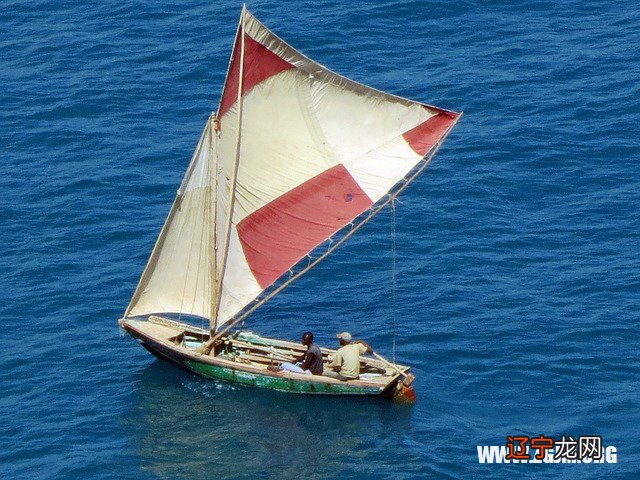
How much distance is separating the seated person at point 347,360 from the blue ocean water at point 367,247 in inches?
38.8

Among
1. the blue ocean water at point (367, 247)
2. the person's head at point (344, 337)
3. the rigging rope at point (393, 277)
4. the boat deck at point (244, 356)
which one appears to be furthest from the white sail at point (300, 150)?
the blue ocean water at point (367, 247)

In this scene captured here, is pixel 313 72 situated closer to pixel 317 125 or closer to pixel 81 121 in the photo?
pixel 317 125

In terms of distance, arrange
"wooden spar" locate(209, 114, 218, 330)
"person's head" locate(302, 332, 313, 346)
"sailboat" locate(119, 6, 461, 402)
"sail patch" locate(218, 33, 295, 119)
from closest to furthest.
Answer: "sail patch" locate(218, 33, 295, 119) < "sailboat" locate(119, 6, 461, 402) < "person's head" locate(302, 332, 313, 346) < "wooden spar" locate(209, 114, 218, 330)

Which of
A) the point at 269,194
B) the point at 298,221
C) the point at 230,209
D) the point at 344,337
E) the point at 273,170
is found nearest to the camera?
the point at 344,337

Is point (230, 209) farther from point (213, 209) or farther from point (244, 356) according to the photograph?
point (244, 356)

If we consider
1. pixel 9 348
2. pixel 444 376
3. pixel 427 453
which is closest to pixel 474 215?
pixel 444 376

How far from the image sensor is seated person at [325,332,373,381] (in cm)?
4797

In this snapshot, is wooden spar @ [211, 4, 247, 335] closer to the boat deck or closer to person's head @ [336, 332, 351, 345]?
the boat deck

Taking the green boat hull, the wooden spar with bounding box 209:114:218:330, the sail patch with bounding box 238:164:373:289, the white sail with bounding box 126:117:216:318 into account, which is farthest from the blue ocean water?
the sail patch with bounding box 238:164:373:289

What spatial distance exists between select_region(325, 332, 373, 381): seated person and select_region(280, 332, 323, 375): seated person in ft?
1.33

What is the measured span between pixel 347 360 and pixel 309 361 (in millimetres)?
1431

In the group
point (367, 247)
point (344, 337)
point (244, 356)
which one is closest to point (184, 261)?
point (244, 356)

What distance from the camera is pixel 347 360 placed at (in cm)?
4797

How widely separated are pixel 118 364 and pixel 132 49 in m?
24.8
